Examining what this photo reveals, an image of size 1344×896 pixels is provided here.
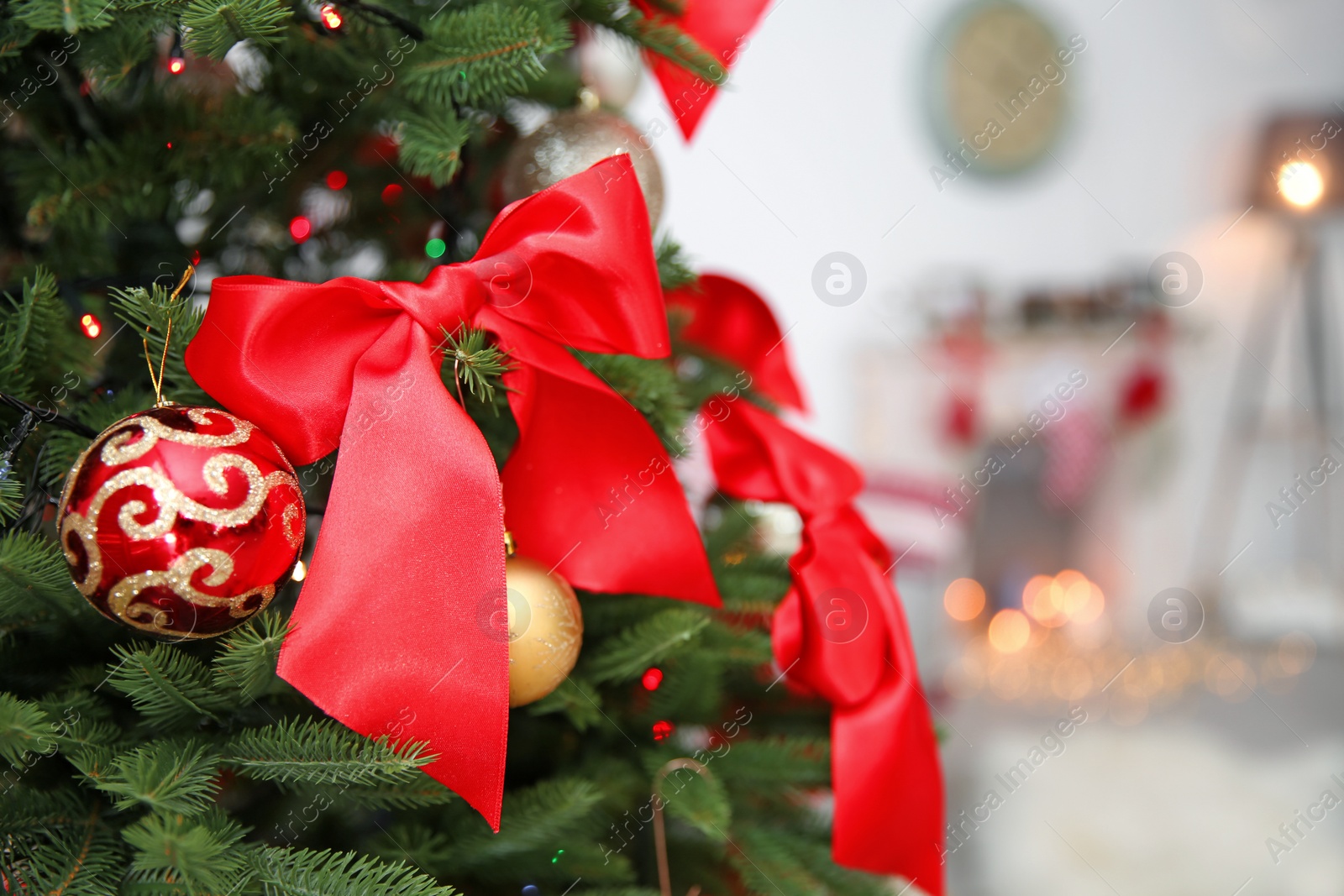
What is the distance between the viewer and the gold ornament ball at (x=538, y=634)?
0.37 metres

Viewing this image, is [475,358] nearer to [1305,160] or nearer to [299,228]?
[299,228]

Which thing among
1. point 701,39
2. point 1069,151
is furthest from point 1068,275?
point 701,39

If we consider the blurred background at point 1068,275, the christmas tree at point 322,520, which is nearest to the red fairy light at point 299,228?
the christmas tree at point 322,520

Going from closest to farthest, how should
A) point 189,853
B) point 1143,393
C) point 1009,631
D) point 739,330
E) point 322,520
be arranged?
point 189,853, point 322,520, point 739,330, point 1009,631, point 1143,393

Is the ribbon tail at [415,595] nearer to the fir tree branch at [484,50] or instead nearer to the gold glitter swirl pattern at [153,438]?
the gold glitter swirl pattern at [153,438]

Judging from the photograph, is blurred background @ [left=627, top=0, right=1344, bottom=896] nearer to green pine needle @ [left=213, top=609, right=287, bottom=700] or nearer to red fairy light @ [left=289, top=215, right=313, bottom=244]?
red fairy light @ [left=289, top=215, right=313, bottom=244]

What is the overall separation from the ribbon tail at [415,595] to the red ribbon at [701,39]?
0.80 feet

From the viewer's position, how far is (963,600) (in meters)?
2.24

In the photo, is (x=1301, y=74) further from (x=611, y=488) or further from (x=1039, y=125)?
(x=611, y=488)

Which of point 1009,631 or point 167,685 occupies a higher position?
point 167,685

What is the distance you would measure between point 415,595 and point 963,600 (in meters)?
2.15

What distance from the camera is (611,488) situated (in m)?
0.40

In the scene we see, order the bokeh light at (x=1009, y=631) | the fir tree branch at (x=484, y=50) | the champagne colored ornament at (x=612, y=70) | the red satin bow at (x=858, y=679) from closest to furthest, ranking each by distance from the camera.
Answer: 1. the fir tree branch at (x=484, y=50)
2. the red satin bow at (x=858, y=679)
3. the champagne colored ornament at (x=612, y=70)
4. the bokeh light at (x=1009, y=631)

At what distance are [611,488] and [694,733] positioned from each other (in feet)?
0.75
